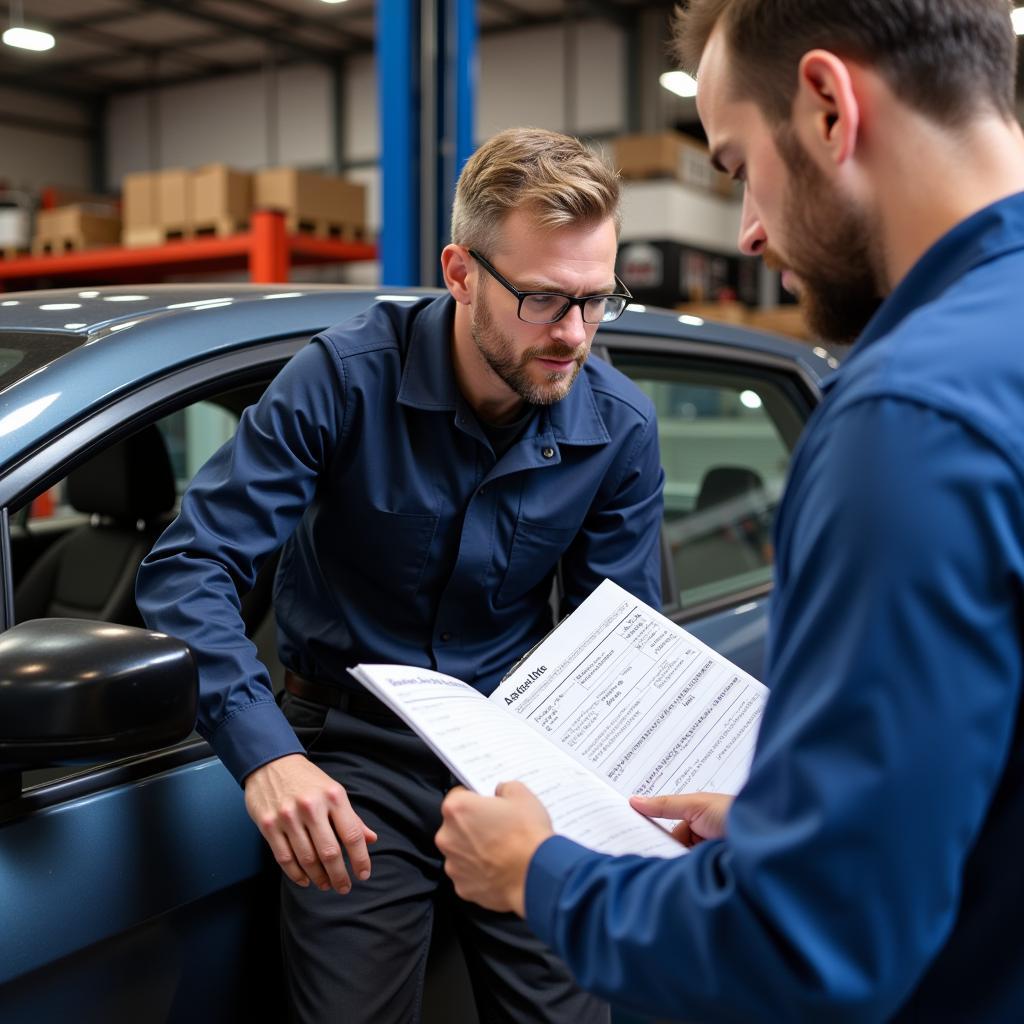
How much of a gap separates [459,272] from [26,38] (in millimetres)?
12252

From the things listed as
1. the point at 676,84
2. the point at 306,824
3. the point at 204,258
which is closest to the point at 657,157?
the point at 676,84

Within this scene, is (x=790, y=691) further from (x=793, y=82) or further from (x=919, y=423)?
(x=793, y=82)

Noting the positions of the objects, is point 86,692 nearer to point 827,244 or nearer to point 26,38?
point 827,244

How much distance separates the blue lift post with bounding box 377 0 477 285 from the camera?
4359 mm

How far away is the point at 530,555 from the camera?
172 centimetres

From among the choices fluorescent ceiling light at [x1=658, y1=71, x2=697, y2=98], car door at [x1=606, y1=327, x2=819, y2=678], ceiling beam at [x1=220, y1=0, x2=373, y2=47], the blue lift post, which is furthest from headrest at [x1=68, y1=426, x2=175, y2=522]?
ceiling beam at [x1=220, y1=0, x2=373, y2=47]

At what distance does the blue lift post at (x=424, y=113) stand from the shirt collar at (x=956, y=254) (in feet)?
12.0

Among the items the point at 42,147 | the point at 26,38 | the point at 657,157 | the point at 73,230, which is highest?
the point at 26,38

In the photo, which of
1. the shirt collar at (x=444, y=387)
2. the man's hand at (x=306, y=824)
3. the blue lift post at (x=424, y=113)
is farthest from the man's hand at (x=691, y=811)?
the blue lift post at (x=424, y=113)

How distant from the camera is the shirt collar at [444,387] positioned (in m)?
1.69

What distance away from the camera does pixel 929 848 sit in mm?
696

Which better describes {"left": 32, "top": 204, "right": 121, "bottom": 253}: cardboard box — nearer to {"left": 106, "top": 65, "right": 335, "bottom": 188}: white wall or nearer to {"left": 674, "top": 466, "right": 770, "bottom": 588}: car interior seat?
{"left": 106, "top": 65, "right": 335, "bottom": 188}: white wall

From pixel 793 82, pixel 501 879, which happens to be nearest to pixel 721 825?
pixel 501 879

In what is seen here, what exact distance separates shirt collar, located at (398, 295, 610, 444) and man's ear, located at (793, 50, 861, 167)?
0.91 m
